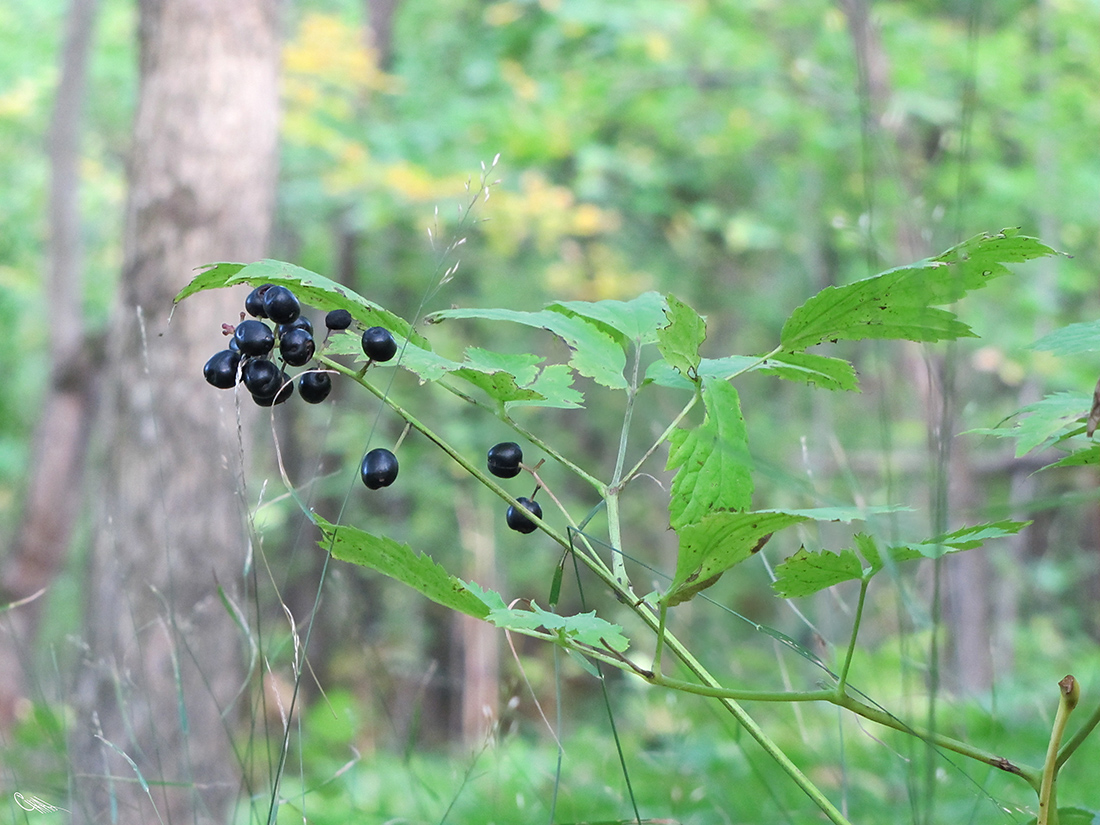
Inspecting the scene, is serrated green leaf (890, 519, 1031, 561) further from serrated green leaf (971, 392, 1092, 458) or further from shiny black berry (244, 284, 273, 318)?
shiny black berry (244, 284, 273, 318)

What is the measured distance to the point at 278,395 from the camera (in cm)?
73

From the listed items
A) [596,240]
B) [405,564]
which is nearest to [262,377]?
[405,564]

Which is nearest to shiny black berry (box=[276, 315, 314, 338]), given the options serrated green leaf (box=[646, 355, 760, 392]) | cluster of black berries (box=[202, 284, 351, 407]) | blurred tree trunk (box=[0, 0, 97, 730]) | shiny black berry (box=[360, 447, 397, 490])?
cluster of black berries (box=[202, 284, 351, 407])

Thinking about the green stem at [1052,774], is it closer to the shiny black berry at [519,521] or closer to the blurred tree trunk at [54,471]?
the shiny black berry at [519,521]

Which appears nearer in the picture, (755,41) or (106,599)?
(106,599)

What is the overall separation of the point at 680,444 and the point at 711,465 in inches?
1.2

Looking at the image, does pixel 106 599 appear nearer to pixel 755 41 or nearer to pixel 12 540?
pixel 12 540

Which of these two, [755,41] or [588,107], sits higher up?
[755,41]

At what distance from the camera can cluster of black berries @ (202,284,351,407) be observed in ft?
2.37

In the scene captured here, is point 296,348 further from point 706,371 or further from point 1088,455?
point 1088,455

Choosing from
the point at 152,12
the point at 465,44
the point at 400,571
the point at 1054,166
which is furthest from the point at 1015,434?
the point at 465,44

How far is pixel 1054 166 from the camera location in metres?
6.42

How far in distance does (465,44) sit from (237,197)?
6.58 metres

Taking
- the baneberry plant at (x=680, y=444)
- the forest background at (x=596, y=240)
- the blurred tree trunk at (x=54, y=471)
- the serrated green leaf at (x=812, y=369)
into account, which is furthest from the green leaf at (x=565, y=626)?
the blurred tree trunk at (x=54, y=471)
